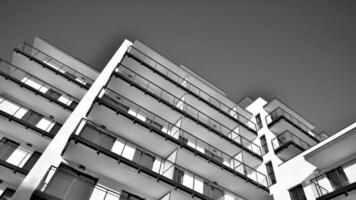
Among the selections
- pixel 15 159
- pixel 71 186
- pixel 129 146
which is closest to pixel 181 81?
pixel 129 146

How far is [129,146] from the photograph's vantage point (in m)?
17.2

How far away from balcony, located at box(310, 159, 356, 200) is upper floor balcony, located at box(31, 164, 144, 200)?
40.4 feet

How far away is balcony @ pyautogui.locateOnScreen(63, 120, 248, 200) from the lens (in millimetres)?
14398

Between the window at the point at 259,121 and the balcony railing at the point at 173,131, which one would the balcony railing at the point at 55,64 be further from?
the window at the point at 259,121

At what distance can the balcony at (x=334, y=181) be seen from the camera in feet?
48.2

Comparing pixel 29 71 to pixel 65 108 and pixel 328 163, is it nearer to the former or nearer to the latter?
pixel 65 108

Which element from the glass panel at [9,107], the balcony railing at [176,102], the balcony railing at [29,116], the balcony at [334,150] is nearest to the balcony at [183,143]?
the balcony railing at [176,102]

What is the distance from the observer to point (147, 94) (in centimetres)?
2098

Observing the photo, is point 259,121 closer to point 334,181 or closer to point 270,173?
point 270,173

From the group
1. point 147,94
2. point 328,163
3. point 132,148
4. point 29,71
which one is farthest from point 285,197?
point 29,71

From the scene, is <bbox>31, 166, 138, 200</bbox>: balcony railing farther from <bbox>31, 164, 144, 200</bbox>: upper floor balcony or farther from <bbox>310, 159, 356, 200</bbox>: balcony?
<bbox>310, 159, 356, 200</bbox>: balcony

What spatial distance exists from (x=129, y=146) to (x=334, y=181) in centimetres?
1446

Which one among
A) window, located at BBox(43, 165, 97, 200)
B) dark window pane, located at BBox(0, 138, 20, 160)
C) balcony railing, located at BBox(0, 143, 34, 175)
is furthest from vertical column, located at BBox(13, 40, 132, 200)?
dark window pane, located at BBox(0, 138, 20, 160)

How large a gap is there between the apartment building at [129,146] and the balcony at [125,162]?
65 mm
